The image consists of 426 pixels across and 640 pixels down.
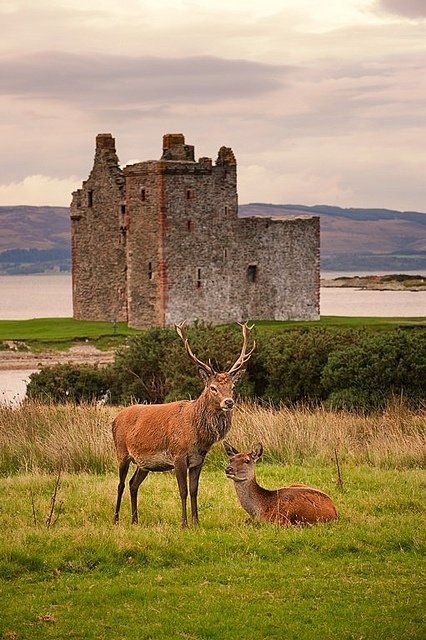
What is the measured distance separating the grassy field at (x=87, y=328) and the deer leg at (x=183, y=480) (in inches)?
1481

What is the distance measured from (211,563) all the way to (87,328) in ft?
151

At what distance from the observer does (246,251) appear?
2251 inches

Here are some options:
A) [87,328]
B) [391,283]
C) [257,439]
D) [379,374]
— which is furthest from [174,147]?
[391,283]

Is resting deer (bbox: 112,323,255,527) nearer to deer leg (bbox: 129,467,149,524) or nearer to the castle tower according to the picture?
deer leg (bbox: 129,467,149,524)

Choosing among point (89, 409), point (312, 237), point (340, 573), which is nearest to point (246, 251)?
point (312, 237)

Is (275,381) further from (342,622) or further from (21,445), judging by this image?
(342,622)

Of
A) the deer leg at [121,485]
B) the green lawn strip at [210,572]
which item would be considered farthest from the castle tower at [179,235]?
the deer leg at [121,485]

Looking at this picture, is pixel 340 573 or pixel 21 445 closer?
pixel 340 573

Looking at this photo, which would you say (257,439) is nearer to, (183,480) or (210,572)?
(183,480)

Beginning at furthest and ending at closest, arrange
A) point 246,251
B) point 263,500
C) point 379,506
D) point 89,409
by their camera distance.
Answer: point 246,251 < point 89,409 < point 379,506 < point 263,500

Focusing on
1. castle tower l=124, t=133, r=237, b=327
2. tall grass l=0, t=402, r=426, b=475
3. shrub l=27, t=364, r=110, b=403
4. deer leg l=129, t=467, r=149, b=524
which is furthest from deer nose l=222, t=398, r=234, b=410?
castle tower l=124, t=133, r=237, b=327

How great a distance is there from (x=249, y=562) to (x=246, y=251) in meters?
46.8

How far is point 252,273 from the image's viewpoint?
5784cm

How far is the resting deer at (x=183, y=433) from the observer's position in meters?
11.7
